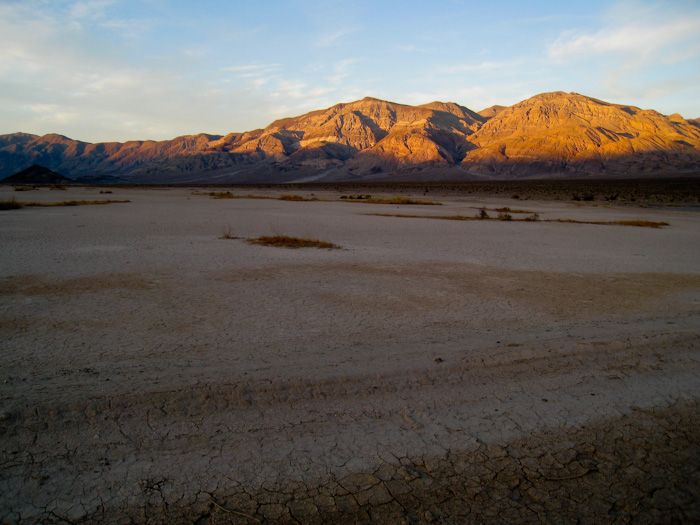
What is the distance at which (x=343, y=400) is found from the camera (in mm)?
3686

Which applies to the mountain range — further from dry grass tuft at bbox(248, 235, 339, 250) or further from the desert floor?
the desert floor

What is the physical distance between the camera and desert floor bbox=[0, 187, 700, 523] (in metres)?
2.66

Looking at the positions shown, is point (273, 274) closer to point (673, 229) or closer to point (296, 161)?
point (673, 229)

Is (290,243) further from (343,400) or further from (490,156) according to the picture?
(490,156)

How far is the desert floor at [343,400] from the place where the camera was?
2656 millimetres

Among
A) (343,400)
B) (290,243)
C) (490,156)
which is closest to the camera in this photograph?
(343,400)

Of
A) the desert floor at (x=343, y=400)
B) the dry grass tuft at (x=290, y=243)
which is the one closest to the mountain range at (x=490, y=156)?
the dry grass tuft at (x=290, y=243)

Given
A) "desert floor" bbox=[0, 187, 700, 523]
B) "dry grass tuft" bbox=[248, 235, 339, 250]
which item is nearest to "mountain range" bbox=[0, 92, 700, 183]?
"dry grass tuft" bbox=[248, 235, 339, 250]

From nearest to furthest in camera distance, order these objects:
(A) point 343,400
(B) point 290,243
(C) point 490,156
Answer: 1. (A) point 343,400
2. (B) point 290,243
3. (C) point 490,156

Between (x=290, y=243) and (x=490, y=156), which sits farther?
(x=490, y=156)

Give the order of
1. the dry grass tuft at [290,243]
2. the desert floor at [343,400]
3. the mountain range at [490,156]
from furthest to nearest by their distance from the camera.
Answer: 1. the mountain range at [490,156]
2. the dry grass tuft at [290,243]
3. the desert floor at [343,400]

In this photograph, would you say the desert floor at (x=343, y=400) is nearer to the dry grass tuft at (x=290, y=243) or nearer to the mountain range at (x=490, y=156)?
the dry grass tuft at (x=290, y=243)

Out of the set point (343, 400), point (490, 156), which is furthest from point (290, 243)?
point (490, 156)

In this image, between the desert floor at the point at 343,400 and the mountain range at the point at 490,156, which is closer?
the desert floor at the point at 343,400
